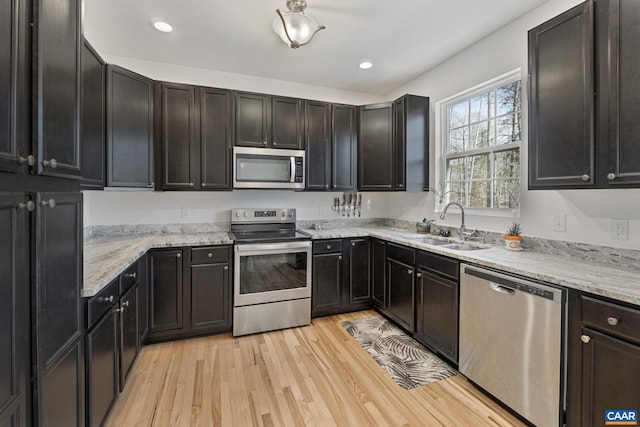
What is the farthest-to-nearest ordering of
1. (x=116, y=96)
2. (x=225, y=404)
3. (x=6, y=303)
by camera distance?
(x=116, y=96)
(x=225, y=404)
(x=6, y=303)

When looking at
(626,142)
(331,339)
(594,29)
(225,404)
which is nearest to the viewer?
(626,142)

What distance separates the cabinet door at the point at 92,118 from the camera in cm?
190

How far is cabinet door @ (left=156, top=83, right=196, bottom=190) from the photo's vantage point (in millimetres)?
2797

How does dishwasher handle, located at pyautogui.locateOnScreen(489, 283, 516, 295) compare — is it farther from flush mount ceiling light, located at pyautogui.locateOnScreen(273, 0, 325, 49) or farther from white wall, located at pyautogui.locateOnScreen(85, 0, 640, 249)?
flush mount ceiling light, located at pyautogui.locateOnScreen(273, 0, 325, 49)

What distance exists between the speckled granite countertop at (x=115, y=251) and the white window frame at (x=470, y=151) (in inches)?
95.0

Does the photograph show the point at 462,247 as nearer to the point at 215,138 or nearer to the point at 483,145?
the point at 483,145

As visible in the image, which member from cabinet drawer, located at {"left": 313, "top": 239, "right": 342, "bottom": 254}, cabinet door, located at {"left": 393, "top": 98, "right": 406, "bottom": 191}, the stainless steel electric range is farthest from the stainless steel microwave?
cabinet door, located at {"left": 393, "top": 98, "right": 406, "bottom": 191}

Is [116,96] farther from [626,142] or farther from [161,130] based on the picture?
[626,142]

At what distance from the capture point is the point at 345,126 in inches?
137

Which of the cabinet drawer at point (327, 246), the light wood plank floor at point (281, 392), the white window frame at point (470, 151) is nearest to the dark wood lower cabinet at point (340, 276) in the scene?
the cabinet drawer at point (327, 246)

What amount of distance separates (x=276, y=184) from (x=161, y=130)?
1237mm

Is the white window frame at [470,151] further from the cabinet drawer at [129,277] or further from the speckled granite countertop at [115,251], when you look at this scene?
the cabinet drawer at [129,277]

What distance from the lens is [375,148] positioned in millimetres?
3471

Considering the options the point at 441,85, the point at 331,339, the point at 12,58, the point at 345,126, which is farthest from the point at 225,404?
the point at 441,85
